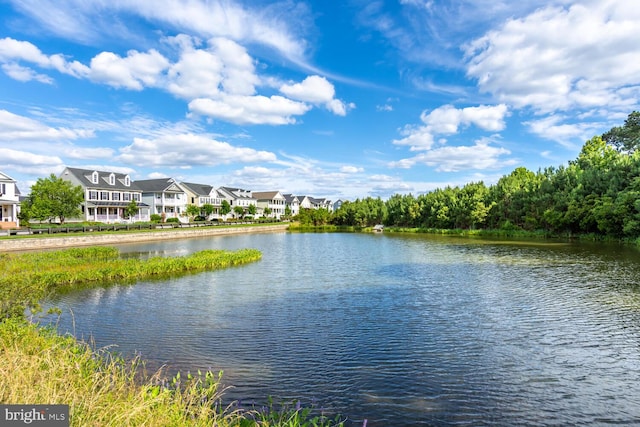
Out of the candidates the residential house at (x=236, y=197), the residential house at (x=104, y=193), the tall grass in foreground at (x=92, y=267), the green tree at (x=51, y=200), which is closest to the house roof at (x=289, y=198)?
the residential house at (x=236, y=197)

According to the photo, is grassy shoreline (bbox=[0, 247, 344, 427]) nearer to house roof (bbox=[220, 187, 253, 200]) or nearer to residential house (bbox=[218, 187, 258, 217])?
residential house (bbox=[218, 187, 258, 217])

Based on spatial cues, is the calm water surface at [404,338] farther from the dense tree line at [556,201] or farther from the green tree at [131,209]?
the green tree at [131,209]

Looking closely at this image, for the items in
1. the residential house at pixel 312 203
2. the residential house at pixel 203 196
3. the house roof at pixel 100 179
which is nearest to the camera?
the house roof at pixel 100 179

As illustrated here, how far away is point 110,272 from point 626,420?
74.3 ft

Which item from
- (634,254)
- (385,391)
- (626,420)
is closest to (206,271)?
(385,391)

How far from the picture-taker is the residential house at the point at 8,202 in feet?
149

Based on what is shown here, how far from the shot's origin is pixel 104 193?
64438mm

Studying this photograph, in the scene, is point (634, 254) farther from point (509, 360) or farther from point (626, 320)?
point (509, 360)

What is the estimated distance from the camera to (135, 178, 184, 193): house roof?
249 feet

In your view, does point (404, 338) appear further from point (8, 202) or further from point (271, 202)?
point (271, 202)

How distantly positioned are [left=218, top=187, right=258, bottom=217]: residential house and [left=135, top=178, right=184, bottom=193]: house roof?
20.8 m

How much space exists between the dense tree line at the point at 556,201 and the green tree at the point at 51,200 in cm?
5646

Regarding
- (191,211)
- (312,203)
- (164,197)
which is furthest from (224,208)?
(312,203)

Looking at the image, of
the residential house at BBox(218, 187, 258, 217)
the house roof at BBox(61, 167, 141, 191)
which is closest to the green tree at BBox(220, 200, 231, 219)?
the residential house at BBox(218, 187, 258, 217)
